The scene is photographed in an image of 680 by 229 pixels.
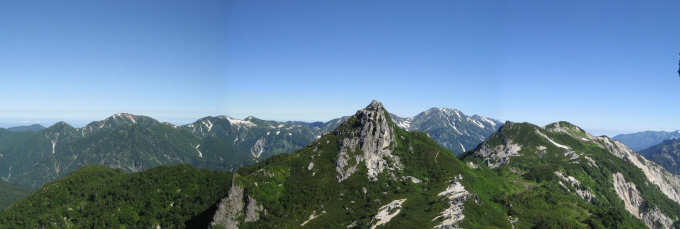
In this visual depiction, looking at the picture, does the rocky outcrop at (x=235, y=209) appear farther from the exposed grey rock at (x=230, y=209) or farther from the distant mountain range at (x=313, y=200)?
the distant mountain range at (x=313, y=200)

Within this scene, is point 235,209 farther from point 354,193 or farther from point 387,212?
point 387,212

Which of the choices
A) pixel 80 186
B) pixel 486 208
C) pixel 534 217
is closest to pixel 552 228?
pixel 534 217

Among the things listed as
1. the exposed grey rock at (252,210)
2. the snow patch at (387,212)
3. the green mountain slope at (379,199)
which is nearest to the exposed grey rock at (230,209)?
the green mountain slope at (379,199)

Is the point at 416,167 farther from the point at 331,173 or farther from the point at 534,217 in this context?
the point at 534,217

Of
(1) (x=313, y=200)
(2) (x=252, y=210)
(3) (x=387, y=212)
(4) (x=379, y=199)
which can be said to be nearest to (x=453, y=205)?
(3) (x=387, y=212)

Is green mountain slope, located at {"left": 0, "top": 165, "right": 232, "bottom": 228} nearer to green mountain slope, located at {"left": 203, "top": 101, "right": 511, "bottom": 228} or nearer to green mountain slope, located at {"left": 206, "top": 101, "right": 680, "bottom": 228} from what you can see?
green mountain slope, located at {"left": 203, "top": 101, "right": 511, "bottom": 228}

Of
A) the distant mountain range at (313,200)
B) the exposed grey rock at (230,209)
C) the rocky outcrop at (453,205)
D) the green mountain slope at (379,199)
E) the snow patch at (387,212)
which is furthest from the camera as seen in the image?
the snow patch at (387,212)

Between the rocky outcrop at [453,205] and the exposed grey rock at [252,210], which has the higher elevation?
the rocky outcrop at [453,205]

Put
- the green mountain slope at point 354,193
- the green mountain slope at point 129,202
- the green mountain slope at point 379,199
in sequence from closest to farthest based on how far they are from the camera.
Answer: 1. the green mountain slope at point 379,199
2. the green mountain slope at point 354,193
3. the green mountain slope at point 129,202
